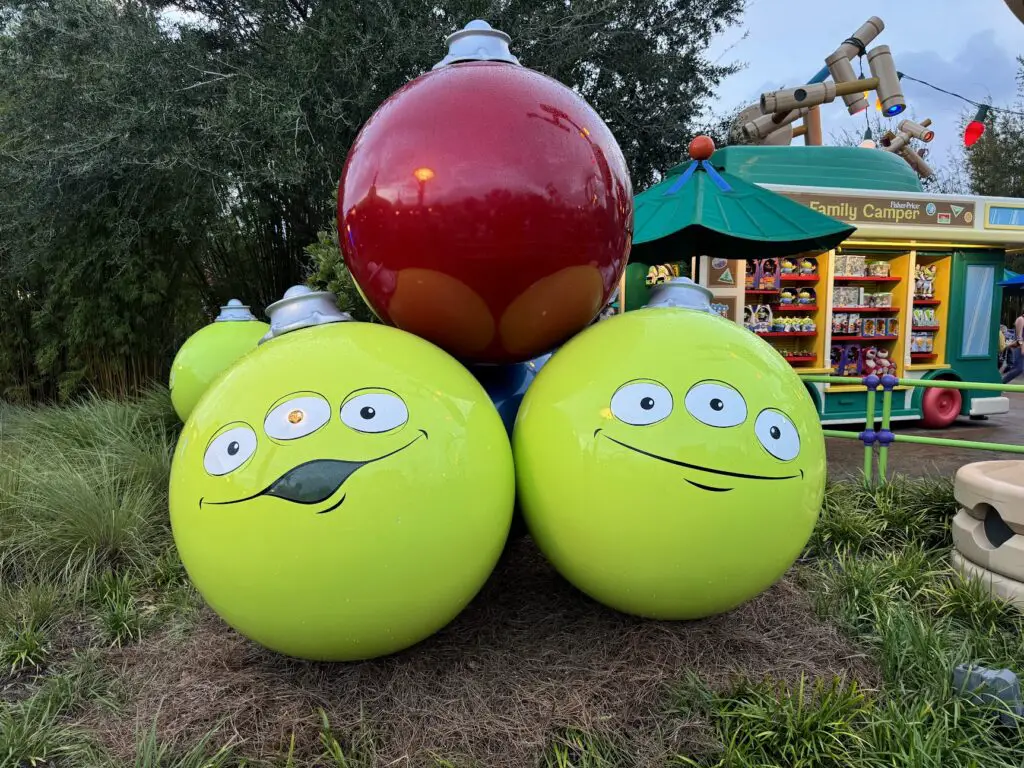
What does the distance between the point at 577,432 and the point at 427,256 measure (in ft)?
2.65

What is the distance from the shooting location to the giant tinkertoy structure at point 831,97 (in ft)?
27.3

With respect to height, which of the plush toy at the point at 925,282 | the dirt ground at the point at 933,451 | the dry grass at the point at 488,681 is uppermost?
the plush toy at the point at 925,282

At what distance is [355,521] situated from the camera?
6.28ft

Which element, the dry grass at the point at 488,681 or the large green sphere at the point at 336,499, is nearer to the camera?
the large green sphere at the point at 336,499

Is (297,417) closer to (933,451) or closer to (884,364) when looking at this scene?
(933,451)

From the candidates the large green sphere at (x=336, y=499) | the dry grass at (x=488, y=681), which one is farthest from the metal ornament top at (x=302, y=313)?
the dry grass at (x=488, y=681)

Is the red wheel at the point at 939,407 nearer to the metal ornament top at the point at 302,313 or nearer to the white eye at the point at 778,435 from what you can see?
the white eye at the point at 778,435

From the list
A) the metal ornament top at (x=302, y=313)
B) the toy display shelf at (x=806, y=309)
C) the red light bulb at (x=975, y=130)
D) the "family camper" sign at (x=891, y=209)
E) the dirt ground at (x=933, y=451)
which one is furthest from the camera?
the red light bulb at (x=975, y=130)

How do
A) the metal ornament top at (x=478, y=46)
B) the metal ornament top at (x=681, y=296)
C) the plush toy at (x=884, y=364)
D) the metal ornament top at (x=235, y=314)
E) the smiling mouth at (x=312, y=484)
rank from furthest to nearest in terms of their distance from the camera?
the plush toy at (x=884, y=364) < the metal ornament top at (x=235, y=314) < the metal ornament top at (x=681, y=296) < the metal ornament top at (x=478, y=46) < the smiling mouth at (x=312, y=484)

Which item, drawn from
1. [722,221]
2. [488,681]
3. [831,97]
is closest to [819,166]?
[831,97]

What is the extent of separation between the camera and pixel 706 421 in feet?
7.00

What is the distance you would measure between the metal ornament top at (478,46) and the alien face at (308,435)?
1476 millimetres

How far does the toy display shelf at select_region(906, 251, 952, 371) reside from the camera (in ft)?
29.1

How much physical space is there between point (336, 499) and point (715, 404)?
3.89 feet
